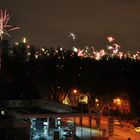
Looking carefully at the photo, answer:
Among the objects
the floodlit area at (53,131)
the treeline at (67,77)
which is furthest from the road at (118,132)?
the treeline at (67,77)

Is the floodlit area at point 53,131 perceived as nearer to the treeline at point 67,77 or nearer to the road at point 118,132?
the road at point 118,132

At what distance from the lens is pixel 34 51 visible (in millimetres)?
82375

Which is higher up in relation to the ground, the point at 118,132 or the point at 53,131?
the point at 53,131

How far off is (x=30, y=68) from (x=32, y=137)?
1083 inches

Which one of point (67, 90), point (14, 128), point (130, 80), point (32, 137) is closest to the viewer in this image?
point (14, 128)

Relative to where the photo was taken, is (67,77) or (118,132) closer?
(118,132)

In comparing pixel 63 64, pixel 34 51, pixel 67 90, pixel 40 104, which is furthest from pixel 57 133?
pixel 34 51

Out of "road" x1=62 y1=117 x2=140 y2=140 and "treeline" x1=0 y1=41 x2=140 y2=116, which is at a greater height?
"treeline" x1=0 y1=41 x2=140 y2=116

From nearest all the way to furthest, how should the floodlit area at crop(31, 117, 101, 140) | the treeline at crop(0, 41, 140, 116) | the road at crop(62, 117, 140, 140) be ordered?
the floodlit area at crop(31, 117, 101, 140)
the road at crop(62, 117, 140, 140)
the treeline at crop(0, 41, 140, 116)

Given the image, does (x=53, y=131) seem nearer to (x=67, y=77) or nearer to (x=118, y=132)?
(x=118, y=132)

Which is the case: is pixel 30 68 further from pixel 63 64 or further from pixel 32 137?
pixel 32 137

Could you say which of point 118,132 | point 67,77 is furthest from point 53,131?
point 67,77

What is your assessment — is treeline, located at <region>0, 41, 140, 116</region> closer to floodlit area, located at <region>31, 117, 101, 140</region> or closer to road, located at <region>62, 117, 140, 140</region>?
road, located at <region>62, 117, 140, 140</region>

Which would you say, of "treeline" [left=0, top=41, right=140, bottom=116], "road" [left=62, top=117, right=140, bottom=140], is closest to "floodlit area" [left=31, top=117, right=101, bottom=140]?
"road" [left=62, top=117, right=140, bottom=140]
